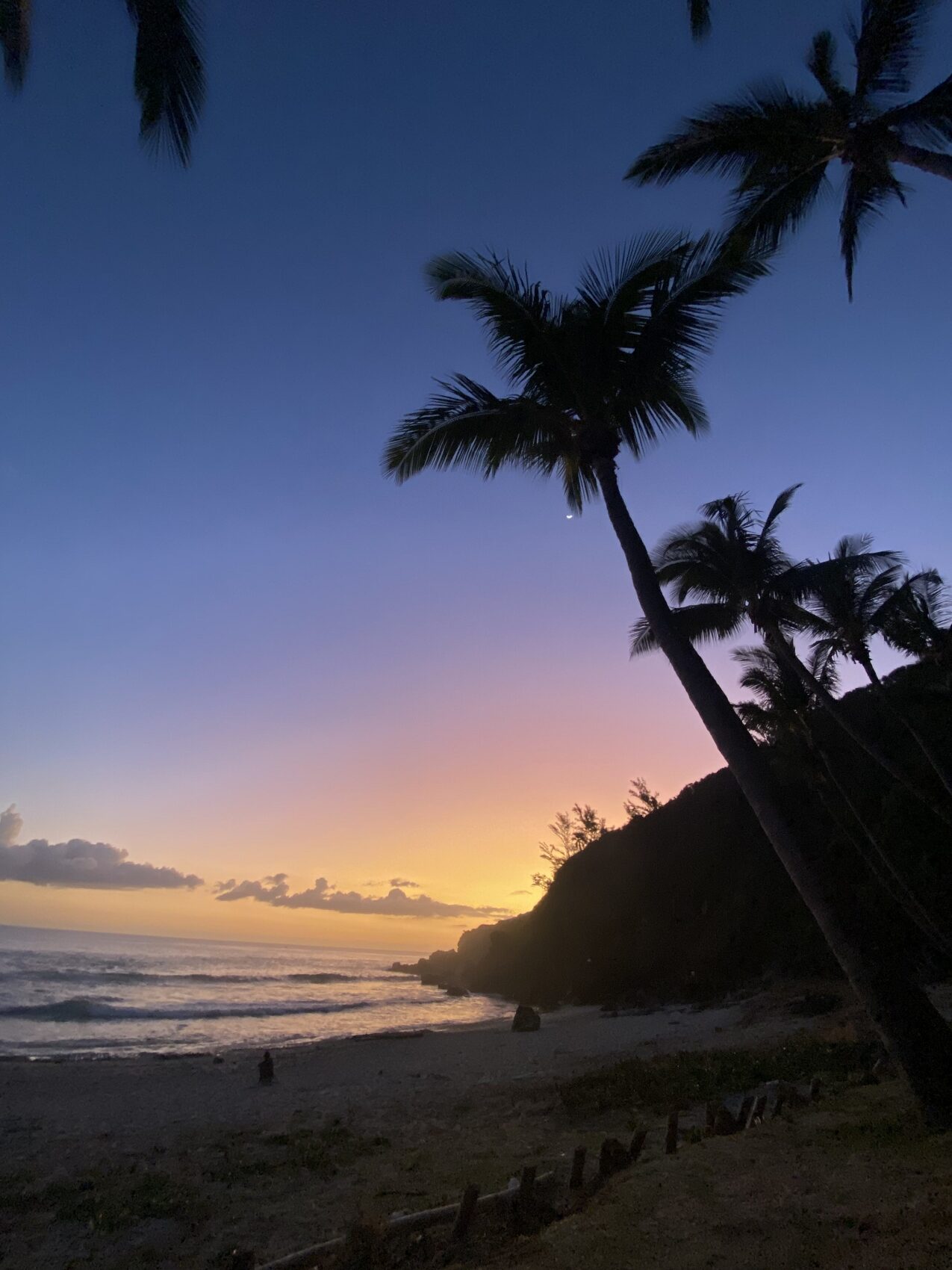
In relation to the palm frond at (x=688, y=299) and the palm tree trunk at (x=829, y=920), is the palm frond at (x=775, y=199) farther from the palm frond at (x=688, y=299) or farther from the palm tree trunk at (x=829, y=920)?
the palm tree trunk at (x=829, y=920)

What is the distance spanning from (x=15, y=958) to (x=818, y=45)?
6757cm

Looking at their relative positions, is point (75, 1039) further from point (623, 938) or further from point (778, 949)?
point (778, 949)

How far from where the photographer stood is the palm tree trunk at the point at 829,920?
19.4 feet

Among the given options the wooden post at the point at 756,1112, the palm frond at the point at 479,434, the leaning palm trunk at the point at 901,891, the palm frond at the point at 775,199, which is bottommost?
the wooden post at the point at 756,1112

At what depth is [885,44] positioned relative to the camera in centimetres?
777

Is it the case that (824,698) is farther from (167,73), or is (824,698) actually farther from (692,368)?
(167,73)

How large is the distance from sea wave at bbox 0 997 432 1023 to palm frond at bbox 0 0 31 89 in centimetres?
3397

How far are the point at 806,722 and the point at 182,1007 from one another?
113ft

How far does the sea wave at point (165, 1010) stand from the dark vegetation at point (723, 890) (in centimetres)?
1264

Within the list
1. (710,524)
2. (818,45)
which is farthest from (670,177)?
(710,524)

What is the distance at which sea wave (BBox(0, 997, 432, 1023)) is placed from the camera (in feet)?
98.0

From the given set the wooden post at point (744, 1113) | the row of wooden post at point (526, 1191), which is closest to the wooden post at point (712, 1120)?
the row of wooden post at point (526, 1191)

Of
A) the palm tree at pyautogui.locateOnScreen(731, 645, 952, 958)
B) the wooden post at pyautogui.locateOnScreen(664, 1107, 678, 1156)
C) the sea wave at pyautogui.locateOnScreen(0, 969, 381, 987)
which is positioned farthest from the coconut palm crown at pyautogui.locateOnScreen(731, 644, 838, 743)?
the sea wave at pyautogui.locateOnScreen(0, 969, 381, 987)

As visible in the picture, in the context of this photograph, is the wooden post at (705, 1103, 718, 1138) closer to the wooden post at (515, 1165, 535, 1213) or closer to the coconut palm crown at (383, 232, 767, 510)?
the wooden post at (515, 1165, 535, 1213)
